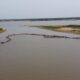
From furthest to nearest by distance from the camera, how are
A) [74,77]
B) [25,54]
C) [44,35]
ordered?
[44,35] → [25,54] → [74,77]

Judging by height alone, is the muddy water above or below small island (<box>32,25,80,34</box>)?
below

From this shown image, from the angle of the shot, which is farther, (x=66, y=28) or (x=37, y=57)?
(x=66, y=28)

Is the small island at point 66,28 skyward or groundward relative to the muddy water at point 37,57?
skyward

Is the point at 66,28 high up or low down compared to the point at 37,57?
up

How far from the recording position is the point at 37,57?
4.80 ft

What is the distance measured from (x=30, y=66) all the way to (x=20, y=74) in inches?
3.5

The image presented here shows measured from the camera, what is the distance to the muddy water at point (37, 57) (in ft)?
4.38

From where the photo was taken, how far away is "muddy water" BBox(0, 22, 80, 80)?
1336mm

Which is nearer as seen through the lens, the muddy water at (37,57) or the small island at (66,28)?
the muddy water at (37,57)

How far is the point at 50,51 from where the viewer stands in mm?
1516

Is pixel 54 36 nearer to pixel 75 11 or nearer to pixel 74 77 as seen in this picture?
pixel 75 11

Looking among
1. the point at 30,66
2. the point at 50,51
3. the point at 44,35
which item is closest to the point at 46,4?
the point at 44,35

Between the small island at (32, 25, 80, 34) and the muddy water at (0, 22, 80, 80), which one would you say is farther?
the small island at (32, 25, 80, 34)

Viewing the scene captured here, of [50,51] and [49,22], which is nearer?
[50,51]
